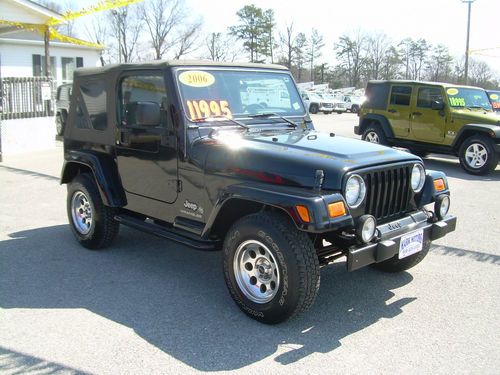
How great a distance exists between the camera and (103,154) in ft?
17.2

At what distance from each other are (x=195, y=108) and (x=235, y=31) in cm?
5875

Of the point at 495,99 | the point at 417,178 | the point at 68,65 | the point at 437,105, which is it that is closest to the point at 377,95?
the point at 437,105

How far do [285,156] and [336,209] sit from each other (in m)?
0.58

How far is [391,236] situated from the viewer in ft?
12.2

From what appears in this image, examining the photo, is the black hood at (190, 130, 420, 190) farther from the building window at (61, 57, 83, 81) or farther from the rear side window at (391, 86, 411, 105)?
the building window at (61, 57, 83, 81)

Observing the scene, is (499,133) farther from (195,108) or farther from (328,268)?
(195,108)

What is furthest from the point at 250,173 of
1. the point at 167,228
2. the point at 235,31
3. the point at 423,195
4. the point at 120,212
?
the point at 235,31

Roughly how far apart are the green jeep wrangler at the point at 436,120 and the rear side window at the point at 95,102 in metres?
8.28

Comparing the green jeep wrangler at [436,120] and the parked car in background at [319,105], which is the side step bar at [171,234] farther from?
the parked car in background at [319,105]

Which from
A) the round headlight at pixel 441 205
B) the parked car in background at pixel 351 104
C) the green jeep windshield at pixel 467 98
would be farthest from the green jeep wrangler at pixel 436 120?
the parked car in background at pixel 351 104

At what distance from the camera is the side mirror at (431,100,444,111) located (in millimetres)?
11188

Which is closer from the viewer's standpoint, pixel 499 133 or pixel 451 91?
pixel 499 133

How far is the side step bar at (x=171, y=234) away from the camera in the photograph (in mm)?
4129

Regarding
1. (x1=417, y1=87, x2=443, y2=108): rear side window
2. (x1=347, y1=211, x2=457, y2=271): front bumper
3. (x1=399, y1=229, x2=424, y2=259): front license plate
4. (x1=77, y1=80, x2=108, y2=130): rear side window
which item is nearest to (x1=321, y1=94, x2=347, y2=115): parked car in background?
(x1=417, y1=87, x2=443, y2=108): rear side window
